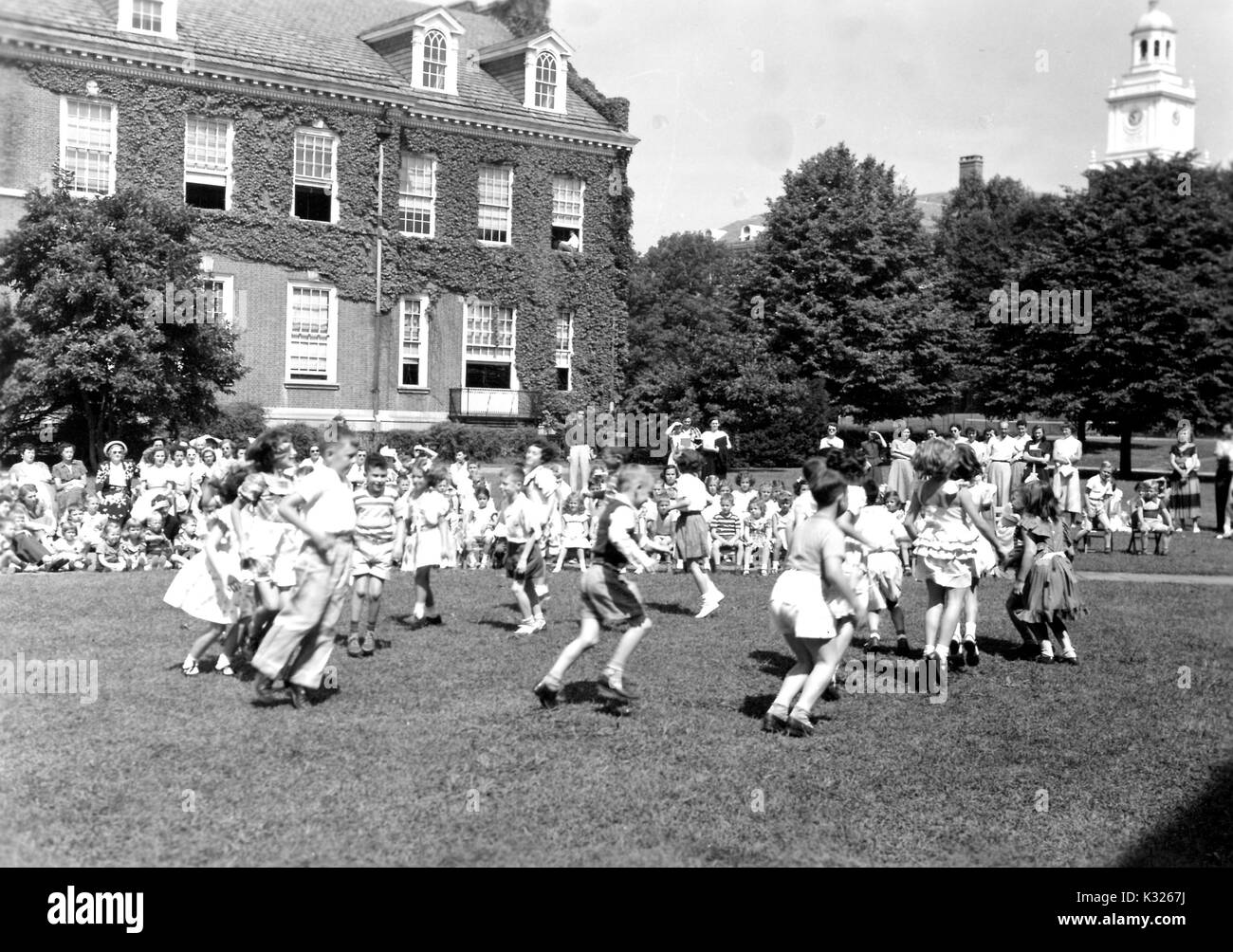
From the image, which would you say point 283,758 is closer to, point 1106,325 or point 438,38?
point 1106,325

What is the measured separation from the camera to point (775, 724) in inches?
356

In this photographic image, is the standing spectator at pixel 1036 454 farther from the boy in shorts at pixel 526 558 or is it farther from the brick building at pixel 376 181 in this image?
the brick building at pixel 376 181

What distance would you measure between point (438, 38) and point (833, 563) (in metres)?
32.1

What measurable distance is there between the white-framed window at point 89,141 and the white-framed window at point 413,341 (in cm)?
854

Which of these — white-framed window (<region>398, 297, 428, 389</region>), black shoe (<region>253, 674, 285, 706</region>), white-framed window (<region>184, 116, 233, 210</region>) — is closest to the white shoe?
black shoe (<region>253, 674, 285, 706</region>)

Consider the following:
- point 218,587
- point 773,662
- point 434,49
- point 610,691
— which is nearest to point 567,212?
point 434,49

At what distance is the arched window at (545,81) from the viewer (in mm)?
39000

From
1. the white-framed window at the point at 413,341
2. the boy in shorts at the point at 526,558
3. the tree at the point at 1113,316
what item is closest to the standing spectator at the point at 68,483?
the boy in shorts at the point at 526,558

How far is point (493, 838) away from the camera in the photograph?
22.2ft

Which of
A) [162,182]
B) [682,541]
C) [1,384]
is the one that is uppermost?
[162,182]

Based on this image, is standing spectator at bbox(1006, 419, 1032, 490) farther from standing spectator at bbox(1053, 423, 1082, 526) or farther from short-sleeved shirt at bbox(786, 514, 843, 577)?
short-sleeved shirt at bbox(786, 514, 843, 577)

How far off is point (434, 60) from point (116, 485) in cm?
2175

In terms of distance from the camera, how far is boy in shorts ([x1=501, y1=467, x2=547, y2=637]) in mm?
12898
